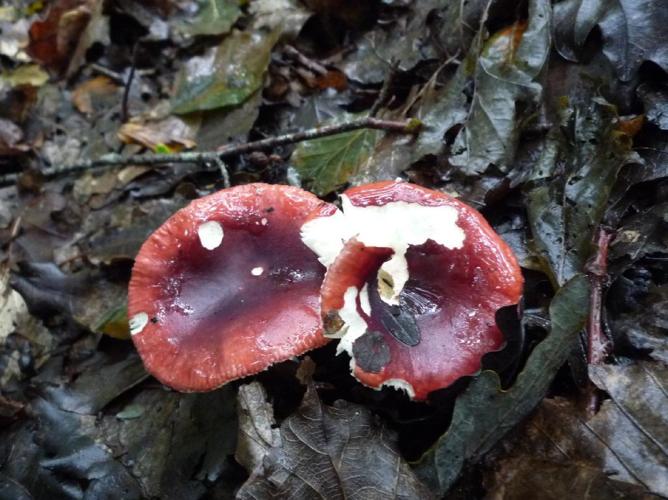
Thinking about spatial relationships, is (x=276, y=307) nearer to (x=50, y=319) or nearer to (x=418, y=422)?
(x=418, y=422)

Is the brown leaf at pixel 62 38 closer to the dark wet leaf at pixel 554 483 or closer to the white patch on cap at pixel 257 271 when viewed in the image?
the white patch on cap at pixel 257 271

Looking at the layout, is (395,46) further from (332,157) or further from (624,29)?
(624,29)

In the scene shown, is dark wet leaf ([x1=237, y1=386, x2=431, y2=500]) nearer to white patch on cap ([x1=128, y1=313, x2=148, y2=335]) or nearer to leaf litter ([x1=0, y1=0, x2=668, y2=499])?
leaf litter ([x1=0, y1=0, x2=668, y2=499])

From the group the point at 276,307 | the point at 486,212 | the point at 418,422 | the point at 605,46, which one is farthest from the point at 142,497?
the point at 605,46

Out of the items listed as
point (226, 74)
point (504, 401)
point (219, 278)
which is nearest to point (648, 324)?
point (504, 401)

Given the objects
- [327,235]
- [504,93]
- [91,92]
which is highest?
[504,93]

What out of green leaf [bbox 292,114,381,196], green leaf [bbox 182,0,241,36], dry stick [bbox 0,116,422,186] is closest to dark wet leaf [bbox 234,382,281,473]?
green leaf [bbox 292,114,381,196]
